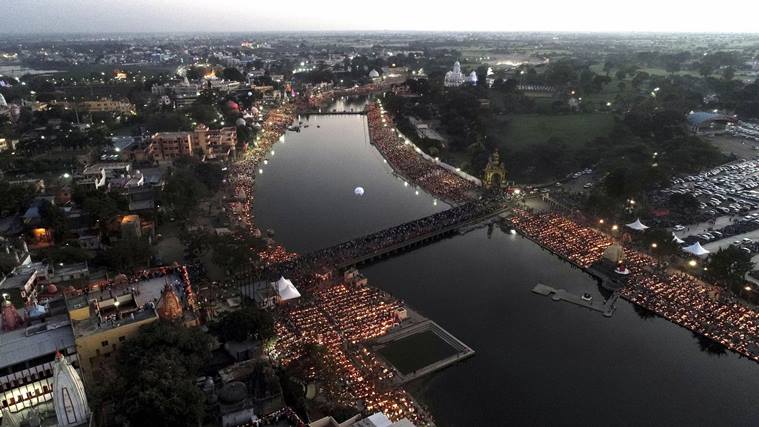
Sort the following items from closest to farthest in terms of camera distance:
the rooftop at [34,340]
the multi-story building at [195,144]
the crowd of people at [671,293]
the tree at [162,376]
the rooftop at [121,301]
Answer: the tree at [162,376] < the rooftop at [34,340] < the rooftop at [121,301] < the crowd of people at [671,293] < the multi-story building at [195,144]

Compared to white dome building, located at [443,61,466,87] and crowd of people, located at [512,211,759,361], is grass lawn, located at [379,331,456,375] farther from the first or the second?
white dome building, located at [443,61,466,87]

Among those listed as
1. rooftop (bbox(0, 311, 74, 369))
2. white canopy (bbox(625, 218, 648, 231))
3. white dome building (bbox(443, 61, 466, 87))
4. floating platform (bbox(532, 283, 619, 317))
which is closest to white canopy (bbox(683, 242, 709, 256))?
white canopy (bbox(625, 218, 648, 231))

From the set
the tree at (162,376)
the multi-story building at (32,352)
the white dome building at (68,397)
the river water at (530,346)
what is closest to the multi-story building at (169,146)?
the river water at (530,346)

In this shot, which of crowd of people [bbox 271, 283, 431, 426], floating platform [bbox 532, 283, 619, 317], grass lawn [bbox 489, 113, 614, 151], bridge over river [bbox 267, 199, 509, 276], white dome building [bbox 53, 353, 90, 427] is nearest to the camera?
white dome building [bbox 53, 353, 90, 427]

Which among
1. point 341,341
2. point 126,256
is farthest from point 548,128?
point 126,256

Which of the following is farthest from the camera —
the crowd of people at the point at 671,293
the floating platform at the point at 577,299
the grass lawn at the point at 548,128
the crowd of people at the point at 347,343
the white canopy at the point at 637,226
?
the grass lawn at the point at 548,128

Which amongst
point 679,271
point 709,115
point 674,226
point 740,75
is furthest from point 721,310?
point 740,75

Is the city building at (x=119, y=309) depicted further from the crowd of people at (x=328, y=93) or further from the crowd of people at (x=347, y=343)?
the crowd of people at (x=328, y=93)
